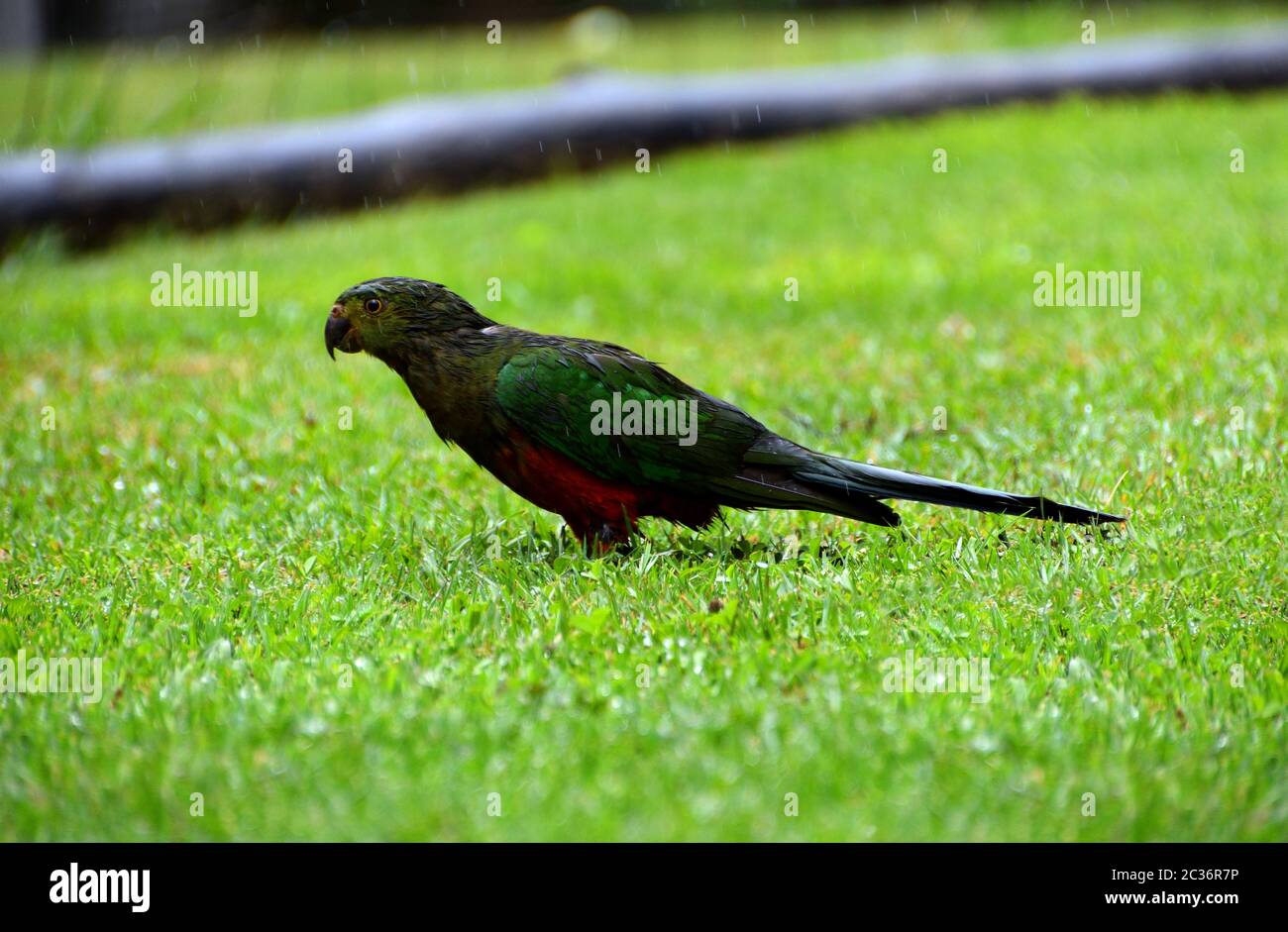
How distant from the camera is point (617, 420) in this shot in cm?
429

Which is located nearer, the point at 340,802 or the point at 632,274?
the point at 340,802

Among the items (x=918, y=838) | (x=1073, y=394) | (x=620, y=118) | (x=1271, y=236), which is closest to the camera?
(x=918, y=838)

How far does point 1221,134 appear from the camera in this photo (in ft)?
35.3

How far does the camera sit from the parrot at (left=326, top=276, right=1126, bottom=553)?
4.25 metres

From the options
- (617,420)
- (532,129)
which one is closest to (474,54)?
(532,129)

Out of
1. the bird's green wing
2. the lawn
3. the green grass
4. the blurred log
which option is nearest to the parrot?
the bird's green wing

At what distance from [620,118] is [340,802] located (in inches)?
384

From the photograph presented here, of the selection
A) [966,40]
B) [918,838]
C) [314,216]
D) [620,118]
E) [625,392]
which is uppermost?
[966,40]

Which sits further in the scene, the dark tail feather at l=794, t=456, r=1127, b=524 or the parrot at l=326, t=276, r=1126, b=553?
the parrot at l=326, t=276, r=1126, b=553

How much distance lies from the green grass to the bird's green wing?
323 inches

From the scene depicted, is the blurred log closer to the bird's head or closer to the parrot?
the bird's head

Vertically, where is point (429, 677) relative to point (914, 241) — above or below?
below

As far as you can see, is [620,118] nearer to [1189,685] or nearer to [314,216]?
[314,216]

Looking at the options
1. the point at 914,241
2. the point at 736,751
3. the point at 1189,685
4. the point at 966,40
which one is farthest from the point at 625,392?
the point at 966,40
